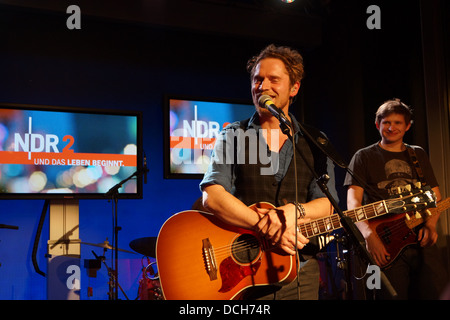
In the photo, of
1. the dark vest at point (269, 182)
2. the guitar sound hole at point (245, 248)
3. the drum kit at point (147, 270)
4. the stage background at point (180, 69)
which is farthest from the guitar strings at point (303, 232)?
the stage background at point (180, 69)

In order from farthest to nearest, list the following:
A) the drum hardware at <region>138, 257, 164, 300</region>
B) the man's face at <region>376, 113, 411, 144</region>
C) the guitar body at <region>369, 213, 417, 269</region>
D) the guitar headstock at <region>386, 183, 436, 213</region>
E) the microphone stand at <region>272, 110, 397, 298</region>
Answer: the drum hardware at <region>138, 257, 164, 300</region> → the man's face at <region>376, 113, 411, 144</region> → the guitar body at <region>369, 213, 417, 269</region> → the guitar headstock at <region>386, 183, 436, 213</region> → the microphone stand at <region>272, 110, 397, 298</region>

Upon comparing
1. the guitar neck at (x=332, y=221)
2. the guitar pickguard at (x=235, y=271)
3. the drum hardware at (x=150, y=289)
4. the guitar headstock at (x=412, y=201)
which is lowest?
the drum hardware at (x=150, y=289)

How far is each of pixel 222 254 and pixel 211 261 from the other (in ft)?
0.19

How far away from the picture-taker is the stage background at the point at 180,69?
4.34 metres

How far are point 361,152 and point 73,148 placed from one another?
294cm

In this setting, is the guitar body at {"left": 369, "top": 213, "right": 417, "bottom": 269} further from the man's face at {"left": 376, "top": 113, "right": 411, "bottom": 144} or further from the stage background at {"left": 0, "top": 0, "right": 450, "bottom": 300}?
the stage background at {"left": 0, "top": 0, "right": 450, "bottom": 300}

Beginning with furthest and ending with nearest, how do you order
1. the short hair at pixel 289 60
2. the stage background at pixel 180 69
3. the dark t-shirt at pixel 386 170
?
the stage background at pixel 180 69
the dark t-shirt at pixel 386 170
the short hair at pixel 289 60

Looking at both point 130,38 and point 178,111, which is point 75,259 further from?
point 130,38

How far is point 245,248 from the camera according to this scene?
2.02 meters

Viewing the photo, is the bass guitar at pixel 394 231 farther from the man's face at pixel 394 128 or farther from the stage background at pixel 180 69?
the stage background at pixel 180 69

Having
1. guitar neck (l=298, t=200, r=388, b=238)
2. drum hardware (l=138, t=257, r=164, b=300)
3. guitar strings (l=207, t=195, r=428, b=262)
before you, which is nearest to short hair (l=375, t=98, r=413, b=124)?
guitar neck (l=298, t=200, r=388, b=238)

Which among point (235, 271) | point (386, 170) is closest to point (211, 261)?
point (235, 271)

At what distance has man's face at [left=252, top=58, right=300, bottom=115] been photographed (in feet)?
6.95

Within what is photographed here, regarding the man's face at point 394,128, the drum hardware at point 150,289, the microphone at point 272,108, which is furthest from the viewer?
the drum hardware at point 150,289
